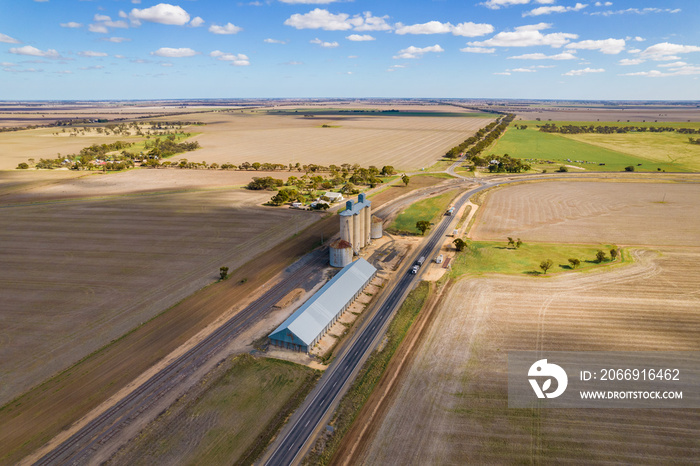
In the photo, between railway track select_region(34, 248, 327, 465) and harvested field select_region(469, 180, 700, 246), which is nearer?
railway track select_region(34, 248, 327, 465)

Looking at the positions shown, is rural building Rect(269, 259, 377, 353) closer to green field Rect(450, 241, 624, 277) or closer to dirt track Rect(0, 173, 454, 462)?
dirt track Rect(0, 173, 454, 462)

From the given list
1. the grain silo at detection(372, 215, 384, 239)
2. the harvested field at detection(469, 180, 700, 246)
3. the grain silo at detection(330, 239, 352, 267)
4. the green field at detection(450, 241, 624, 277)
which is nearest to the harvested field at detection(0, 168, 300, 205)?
the grain silo at detection(372, 215, 384, 239)

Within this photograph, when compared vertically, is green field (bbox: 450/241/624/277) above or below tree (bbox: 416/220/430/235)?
below

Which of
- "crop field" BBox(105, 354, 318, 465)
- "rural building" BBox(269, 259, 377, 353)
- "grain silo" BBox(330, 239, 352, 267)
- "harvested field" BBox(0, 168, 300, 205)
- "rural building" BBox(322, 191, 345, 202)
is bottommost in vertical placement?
Answer: "crop field" BBox(105, 354, 318, 465)

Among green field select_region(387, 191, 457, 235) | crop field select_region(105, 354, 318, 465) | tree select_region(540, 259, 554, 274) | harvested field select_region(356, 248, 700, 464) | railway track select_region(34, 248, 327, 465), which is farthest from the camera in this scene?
green field select_region(387, 191, 457, 235)

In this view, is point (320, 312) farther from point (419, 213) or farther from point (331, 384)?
point (419, 213)

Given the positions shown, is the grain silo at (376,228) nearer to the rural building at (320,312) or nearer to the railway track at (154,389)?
the rural building at (320,312)

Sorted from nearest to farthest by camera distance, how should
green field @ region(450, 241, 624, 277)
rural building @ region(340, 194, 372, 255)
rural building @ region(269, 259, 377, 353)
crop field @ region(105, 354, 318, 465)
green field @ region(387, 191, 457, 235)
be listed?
crop field @ region(105, 354, 318, 465), rural building @ region(269, 259, 377, 353), green field @ region(450, 241, 624, 277), rural building @ region(340, 194, 372, 255), green field @ region(387, 191, 457, 235)
